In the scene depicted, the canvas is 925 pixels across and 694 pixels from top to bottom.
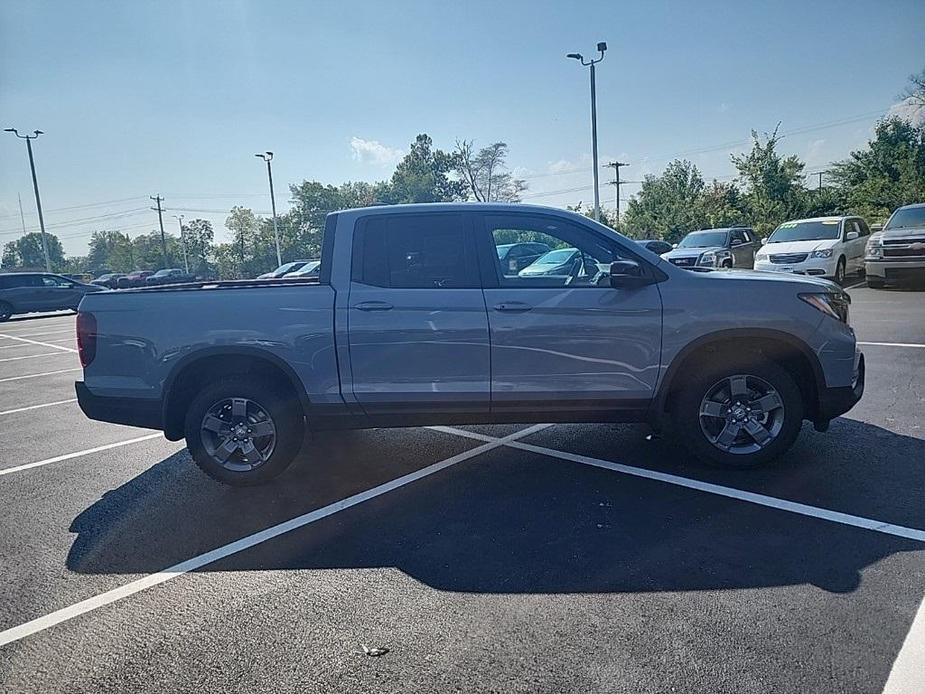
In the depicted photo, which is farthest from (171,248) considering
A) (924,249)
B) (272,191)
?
(924,249)

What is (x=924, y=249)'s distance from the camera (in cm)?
1398

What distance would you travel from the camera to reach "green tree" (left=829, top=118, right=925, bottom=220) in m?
29.6

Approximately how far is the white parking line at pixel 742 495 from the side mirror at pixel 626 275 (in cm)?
135

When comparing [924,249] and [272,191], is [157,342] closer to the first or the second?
[924,249]

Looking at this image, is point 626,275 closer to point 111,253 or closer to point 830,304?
point 830,304

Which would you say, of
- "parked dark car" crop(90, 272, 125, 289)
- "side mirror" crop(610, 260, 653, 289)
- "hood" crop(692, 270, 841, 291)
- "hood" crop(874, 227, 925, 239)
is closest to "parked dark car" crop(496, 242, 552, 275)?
"side mirror" crop(610, 260, 653, 289)

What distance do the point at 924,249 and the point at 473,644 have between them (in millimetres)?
15491

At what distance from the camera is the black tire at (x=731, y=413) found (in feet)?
14.6

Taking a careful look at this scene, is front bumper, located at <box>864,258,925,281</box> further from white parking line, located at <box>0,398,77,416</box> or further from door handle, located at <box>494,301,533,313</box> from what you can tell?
white parking line, located at <box>0,398,77,416</box>

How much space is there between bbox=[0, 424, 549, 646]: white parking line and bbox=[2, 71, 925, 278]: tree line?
1700cm

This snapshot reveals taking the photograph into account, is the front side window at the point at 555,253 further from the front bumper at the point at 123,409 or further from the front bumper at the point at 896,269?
the front bumper at the point at 896,269

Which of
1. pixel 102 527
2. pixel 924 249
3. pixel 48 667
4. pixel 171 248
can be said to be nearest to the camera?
pixel 48 667

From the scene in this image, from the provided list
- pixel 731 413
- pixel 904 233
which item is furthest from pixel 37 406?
pixel 904 233

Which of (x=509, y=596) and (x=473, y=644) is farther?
(x=509, y=596)
